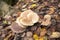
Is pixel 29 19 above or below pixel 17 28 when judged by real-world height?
above

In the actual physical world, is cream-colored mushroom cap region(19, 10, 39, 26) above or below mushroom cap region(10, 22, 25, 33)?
above

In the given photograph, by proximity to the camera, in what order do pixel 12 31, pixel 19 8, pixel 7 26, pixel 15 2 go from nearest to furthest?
pixel 12 31 → pixel 7 26 → pixel 19 8 → pixel 15 2

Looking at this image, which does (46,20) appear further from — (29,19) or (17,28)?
(17,28)

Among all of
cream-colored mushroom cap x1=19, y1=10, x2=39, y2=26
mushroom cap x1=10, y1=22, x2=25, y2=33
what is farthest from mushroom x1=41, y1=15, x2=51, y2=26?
mushroom cap x1=10, y1=22, x2=25, y2=33

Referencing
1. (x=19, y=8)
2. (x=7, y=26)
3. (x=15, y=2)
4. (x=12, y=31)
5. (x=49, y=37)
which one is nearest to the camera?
(x=49, y=37)

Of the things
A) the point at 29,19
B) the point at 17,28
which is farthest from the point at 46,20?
the point at 17,28

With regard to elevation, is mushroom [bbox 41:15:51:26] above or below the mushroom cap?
above

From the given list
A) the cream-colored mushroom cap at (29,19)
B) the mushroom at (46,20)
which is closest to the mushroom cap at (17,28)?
the cream-colored mushroom cap at (29,19)

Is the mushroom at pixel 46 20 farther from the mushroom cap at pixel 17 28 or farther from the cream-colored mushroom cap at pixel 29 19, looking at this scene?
the mushroom cap at pixel 17 28

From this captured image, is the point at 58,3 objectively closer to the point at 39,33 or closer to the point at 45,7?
the point at 45,7

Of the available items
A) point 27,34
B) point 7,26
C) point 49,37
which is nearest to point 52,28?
point 49,37

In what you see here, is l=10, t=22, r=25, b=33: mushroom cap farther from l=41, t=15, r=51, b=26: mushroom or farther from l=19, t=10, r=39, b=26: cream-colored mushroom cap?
l=41, t=15, r=51, b=26: mushroom
